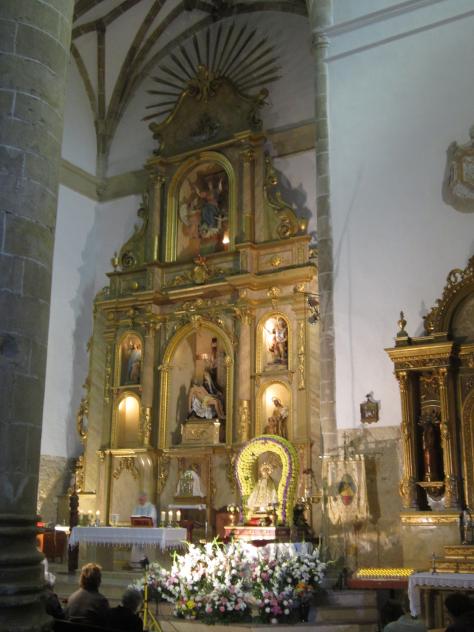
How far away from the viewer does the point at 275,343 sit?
16062mm

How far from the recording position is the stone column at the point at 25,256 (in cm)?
462

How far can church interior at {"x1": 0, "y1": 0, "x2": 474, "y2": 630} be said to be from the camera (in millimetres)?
5383

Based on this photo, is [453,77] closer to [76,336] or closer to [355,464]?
[355,464]

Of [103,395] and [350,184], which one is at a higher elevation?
[350,184]

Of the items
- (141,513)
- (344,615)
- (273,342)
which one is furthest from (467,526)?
(141,513)

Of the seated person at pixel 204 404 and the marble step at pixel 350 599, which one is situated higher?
the seated person at pixel 204 404

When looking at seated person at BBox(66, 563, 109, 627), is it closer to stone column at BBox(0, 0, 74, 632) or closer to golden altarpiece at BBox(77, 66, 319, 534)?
stone column at BBox(0, 0, 74, 632)

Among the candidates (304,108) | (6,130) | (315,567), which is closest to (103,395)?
(304,108)

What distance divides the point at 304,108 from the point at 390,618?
42.1ft

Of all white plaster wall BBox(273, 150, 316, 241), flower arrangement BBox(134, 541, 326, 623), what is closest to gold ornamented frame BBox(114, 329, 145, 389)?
white plaster wall BBox(273, 150, 316, 241)

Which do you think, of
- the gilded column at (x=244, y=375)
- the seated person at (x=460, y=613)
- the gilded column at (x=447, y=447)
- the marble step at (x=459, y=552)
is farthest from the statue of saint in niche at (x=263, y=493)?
the seated person at (x=460, y=613)

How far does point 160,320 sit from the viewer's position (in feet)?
57.6

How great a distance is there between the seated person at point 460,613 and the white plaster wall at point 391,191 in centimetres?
626

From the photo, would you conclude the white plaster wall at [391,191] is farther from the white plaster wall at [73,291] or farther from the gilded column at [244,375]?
the white plaster wall at [73,291]
